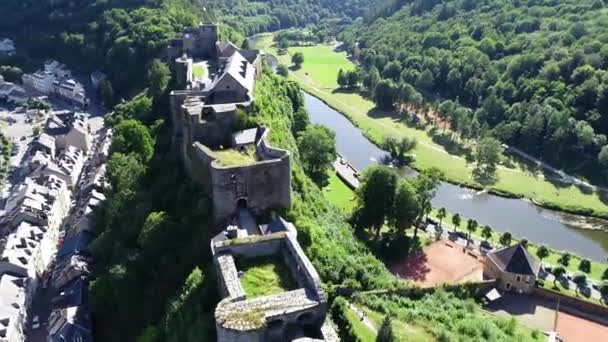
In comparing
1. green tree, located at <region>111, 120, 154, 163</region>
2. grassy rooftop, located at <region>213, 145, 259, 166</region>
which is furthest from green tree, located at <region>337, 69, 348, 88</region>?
grassy rooftop, located at <region>213, 145, 259, 166</region>

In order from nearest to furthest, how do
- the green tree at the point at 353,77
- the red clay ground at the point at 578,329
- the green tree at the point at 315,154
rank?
the red clay ground at the point at 578,329, the green tree at the point at 315,154, the green tree at the point at 353,77

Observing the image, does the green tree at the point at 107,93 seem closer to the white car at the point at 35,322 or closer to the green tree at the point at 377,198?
the white car at the point at 35,322

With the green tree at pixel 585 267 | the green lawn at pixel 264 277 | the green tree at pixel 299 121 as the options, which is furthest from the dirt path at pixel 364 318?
the green tree at pixel 299 121

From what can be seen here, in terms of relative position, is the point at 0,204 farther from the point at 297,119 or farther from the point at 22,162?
the point at 297,119

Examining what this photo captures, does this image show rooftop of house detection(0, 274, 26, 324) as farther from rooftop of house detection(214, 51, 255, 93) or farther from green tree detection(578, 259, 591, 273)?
green tree detection(578, 259, 591, 273)

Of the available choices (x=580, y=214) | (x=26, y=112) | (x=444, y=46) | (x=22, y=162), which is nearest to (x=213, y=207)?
(x=580, y=214)

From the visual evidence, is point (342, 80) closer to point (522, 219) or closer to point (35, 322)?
point (522, 219)
